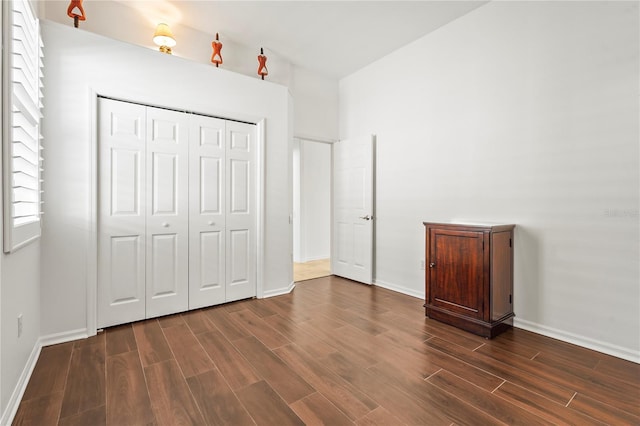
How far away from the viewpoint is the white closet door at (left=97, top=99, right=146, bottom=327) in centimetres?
266

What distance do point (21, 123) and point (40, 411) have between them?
163 centimetres

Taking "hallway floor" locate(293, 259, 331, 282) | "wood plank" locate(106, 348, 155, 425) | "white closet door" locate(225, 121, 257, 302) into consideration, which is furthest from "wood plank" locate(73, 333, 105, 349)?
"hallway floor" locate(293, 259, 331, 282)

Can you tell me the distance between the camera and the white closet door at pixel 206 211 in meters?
3.12

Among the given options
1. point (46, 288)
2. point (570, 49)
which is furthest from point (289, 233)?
point (570, 49)

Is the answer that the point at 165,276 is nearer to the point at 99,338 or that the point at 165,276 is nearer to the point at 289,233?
the point at 99,338

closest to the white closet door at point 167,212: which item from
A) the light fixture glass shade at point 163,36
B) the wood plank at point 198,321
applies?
the wood plank at point 198,321

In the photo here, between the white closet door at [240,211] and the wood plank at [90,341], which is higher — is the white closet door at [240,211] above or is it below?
above

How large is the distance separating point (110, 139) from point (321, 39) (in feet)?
8.38

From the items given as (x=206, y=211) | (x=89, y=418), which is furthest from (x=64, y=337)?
(x=206, y=211)

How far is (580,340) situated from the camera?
243cm

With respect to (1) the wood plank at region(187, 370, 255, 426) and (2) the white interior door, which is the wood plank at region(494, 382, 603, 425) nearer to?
(1) the wood plank at region(187, 370, 255, 426)

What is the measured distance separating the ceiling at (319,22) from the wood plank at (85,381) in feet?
10.5

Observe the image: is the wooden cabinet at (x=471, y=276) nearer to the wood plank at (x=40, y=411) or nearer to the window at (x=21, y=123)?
the wood plank at (x=40, y=411)

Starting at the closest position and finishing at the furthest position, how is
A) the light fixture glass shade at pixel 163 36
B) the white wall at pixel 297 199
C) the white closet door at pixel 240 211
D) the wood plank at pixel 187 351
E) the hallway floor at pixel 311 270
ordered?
the wood plank at pixel 187 351
the light fixture glass shade at pixel 163 36
the white closet door at pixel 240 211
the hallway floor at pixel 311 270
the white wall at pixel 297 199
